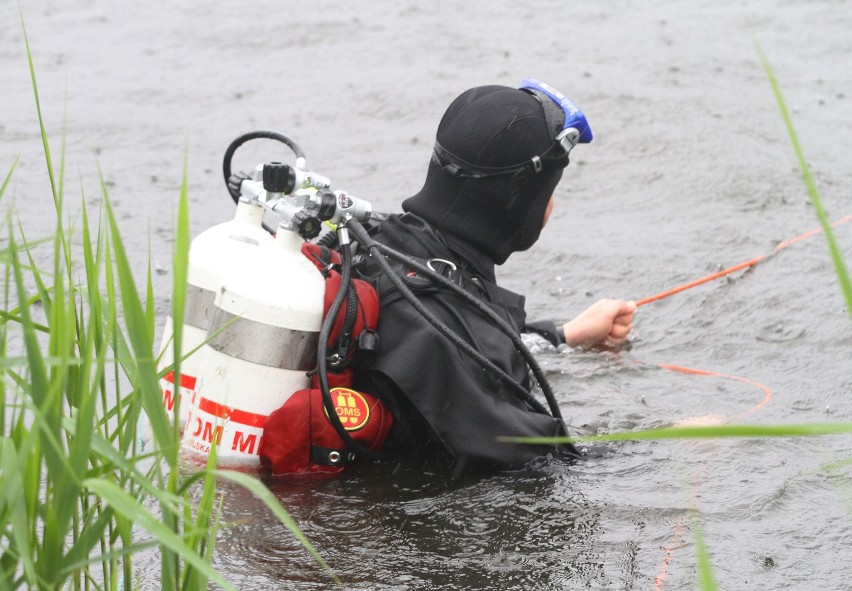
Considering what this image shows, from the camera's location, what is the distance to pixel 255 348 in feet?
10.6

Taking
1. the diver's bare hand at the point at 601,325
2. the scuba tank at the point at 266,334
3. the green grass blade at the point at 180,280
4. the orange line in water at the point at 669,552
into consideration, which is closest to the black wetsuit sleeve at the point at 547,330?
the diver's bare hand at the point at 601,325

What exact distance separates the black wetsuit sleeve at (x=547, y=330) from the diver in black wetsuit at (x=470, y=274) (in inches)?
33.1

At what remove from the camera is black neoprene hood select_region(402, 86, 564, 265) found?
146 inches

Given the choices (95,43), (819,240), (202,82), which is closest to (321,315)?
(819,240)

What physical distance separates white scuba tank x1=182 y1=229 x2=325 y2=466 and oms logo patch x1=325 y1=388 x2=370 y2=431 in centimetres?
12

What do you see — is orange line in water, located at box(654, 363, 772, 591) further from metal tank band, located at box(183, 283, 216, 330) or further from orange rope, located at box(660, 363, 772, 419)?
metal tank band, located at box(183, 283, 216, 330)

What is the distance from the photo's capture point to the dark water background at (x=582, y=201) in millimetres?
3406

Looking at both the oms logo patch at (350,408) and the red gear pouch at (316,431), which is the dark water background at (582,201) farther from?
the oms logo patch at (350,408)

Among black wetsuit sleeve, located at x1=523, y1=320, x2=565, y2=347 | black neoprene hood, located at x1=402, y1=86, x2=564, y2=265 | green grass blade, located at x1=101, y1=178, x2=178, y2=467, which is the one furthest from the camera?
black wetsuit sleeve, located at x1=523, y1=320, x2=565, y2=347

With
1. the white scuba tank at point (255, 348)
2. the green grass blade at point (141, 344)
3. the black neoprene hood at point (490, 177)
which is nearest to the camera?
the green grass blade at point (141, 344)

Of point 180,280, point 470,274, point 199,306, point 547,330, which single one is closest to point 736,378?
point 547,330

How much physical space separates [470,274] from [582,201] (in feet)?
11.4

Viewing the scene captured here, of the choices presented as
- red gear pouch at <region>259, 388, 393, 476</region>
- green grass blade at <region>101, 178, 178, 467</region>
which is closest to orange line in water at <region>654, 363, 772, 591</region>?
red gear pouch at <region>259, 388, 393, 476</region>

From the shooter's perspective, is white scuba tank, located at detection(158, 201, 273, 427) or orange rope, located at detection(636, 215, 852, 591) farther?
white scuba tank, located at detection(158, 201, 273, 427)
